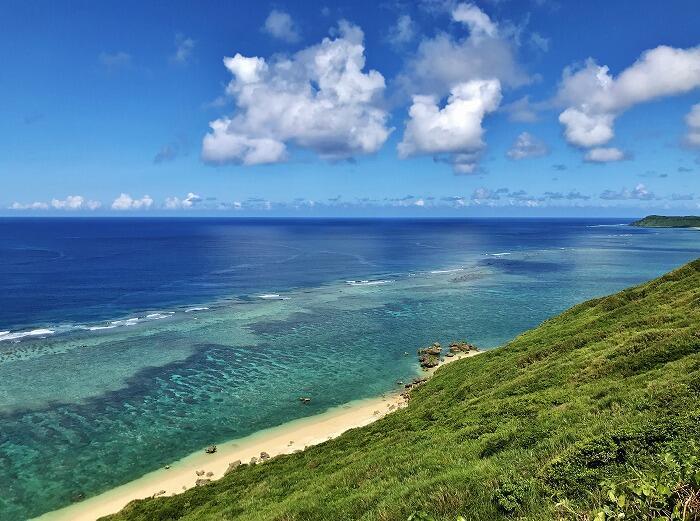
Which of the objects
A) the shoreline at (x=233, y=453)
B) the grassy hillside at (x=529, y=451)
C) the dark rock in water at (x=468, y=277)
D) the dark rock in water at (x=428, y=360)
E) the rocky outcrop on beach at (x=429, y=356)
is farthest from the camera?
the dark rock in water at (x=468, y=277)

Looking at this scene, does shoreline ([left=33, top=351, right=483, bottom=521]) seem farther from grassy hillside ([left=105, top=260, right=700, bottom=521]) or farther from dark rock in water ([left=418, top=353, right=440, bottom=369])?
dark rock in water ([left=418, top=353, right=440, bottom=369])

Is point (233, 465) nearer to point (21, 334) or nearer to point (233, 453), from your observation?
point (233, 453)

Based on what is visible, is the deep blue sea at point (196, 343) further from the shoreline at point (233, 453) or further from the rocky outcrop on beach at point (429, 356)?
the rocky outcrop on beach at point (429, 356)

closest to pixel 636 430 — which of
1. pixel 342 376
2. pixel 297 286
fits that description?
pixel 342 376

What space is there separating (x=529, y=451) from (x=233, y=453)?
2931 cm

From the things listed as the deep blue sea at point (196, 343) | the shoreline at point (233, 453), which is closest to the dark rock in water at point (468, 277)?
the deep blue sea at point (196, 343)

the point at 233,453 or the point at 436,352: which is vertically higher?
the point at 436,352

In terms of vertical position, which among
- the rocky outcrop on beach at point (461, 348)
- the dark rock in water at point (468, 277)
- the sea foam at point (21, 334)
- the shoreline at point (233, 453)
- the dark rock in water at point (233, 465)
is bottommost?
the shoreline at point (233, 453)

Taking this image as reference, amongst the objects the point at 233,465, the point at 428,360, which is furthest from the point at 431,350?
the point at 233,465

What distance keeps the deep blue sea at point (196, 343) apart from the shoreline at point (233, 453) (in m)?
1.34

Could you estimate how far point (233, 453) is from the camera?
1570 inches

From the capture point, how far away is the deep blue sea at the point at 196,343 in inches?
1610

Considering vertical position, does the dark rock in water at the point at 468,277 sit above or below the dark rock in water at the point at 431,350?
above

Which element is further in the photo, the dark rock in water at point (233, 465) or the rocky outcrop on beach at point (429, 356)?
the rocky outcrop on beach at point (429, 356)
